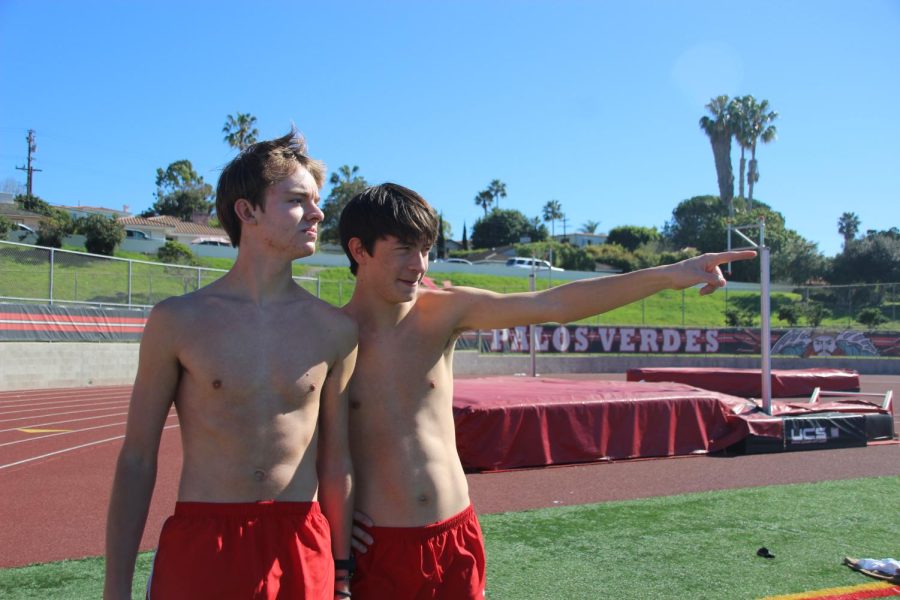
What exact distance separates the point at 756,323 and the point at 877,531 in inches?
1301

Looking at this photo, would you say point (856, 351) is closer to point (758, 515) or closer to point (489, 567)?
point (758, 515)

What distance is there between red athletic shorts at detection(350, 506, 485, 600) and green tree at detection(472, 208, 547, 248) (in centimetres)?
8207

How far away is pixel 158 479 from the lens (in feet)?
26.0

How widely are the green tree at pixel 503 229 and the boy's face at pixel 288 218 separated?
82215 millimetres

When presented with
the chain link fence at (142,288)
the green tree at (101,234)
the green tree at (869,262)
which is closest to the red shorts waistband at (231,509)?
the chain link fence at (142,288)

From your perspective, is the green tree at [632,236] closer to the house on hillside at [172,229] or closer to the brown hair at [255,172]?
the house on hillside at [172,229]

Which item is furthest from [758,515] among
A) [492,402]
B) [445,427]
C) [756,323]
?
[756,323]

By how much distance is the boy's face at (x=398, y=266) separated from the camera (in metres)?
2.44

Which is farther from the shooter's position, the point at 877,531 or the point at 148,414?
the point at 877,531

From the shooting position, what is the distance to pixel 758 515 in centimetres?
651

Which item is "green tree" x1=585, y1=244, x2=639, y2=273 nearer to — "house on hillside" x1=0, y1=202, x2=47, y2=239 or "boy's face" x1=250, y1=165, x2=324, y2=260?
"house on hillside" x1=0, y1=202, x2=47, y2=239

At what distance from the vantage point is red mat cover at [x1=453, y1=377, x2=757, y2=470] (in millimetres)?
8773

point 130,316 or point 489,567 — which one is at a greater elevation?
point 130,316

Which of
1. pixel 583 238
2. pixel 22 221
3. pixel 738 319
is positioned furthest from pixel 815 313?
pixel 583 238
